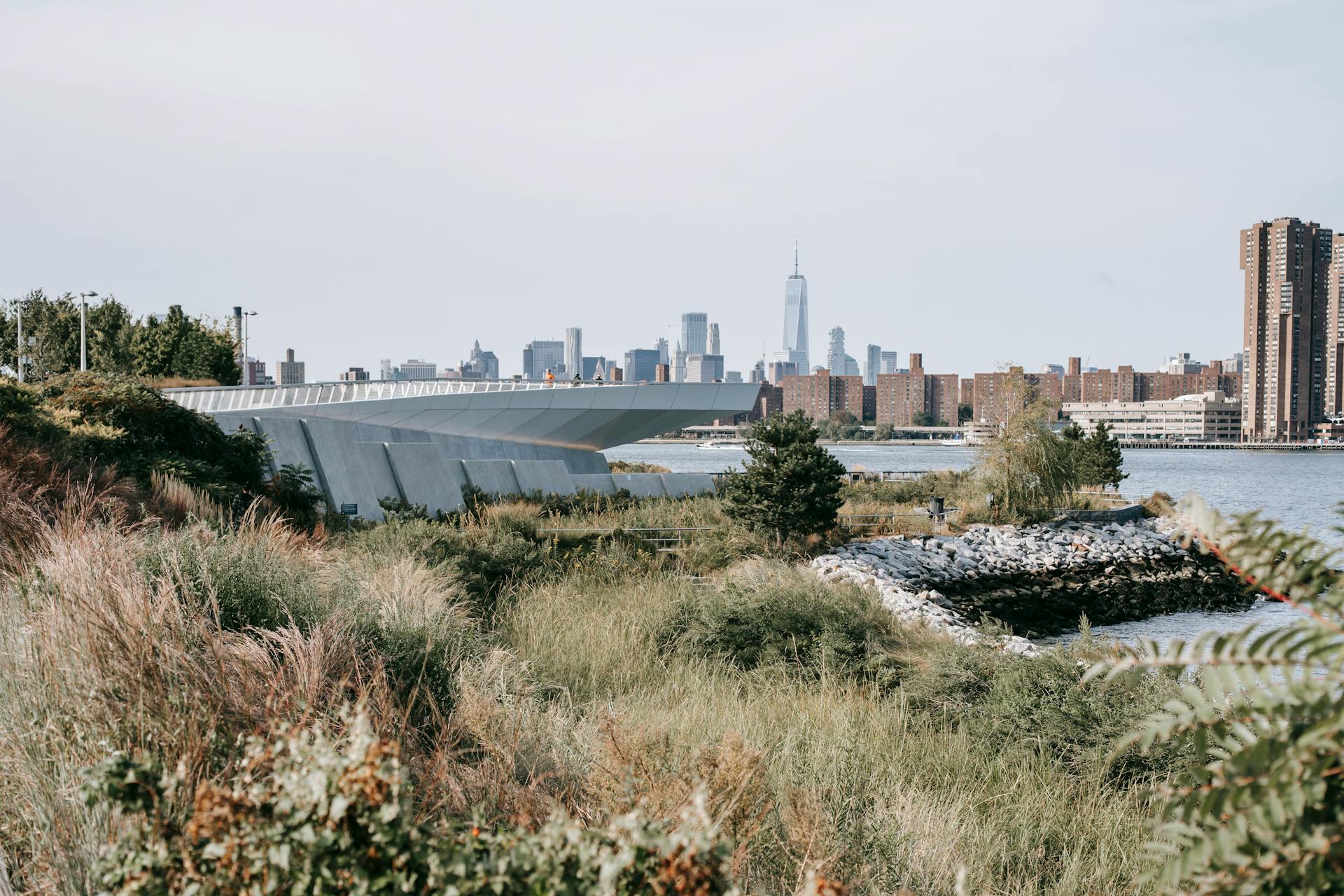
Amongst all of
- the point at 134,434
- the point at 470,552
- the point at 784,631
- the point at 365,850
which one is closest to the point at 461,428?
the point at 134,434

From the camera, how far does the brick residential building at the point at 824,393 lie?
154125mm

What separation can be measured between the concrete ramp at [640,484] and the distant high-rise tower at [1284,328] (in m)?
133

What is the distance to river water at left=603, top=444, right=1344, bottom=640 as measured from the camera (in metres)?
20.8

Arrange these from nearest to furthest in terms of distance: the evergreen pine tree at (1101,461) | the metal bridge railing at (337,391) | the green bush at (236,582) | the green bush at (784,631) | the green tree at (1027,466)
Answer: the green bush at (236,582)
the green bush at (784,631)
the green tree at (1027,466)
the metal bridge railing at (337,391)
the evergreen pine tree at (1101,461)

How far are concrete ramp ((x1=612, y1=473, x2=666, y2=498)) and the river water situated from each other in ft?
10.1

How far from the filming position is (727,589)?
11.5m

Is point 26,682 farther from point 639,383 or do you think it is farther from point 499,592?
point 639,383

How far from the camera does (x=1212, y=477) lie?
7069 centimetres

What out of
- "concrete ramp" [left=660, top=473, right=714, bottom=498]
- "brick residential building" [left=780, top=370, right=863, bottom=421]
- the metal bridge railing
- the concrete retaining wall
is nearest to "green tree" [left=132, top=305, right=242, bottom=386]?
the metal bridge railing

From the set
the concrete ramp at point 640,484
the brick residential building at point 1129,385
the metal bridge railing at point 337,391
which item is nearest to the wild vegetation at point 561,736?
the concrete ramp at point 640,484

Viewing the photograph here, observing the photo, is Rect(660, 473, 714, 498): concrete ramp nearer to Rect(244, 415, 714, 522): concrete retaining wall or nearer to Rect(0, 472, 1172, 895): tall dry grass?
Rect(244, 415, 714, 522): concrete retaining wall

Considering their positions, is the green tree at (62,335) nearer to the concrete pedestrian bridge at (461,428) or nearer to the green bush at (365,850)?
the concrete pedestrian bridge at (461,428)

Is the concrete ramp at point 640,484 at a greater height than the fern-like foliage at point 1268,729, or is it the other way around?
→ the fern-like foliage at point 1268,729

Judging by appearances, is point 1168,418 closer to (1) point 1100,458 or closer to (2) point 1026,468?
(1) point 1100,458
